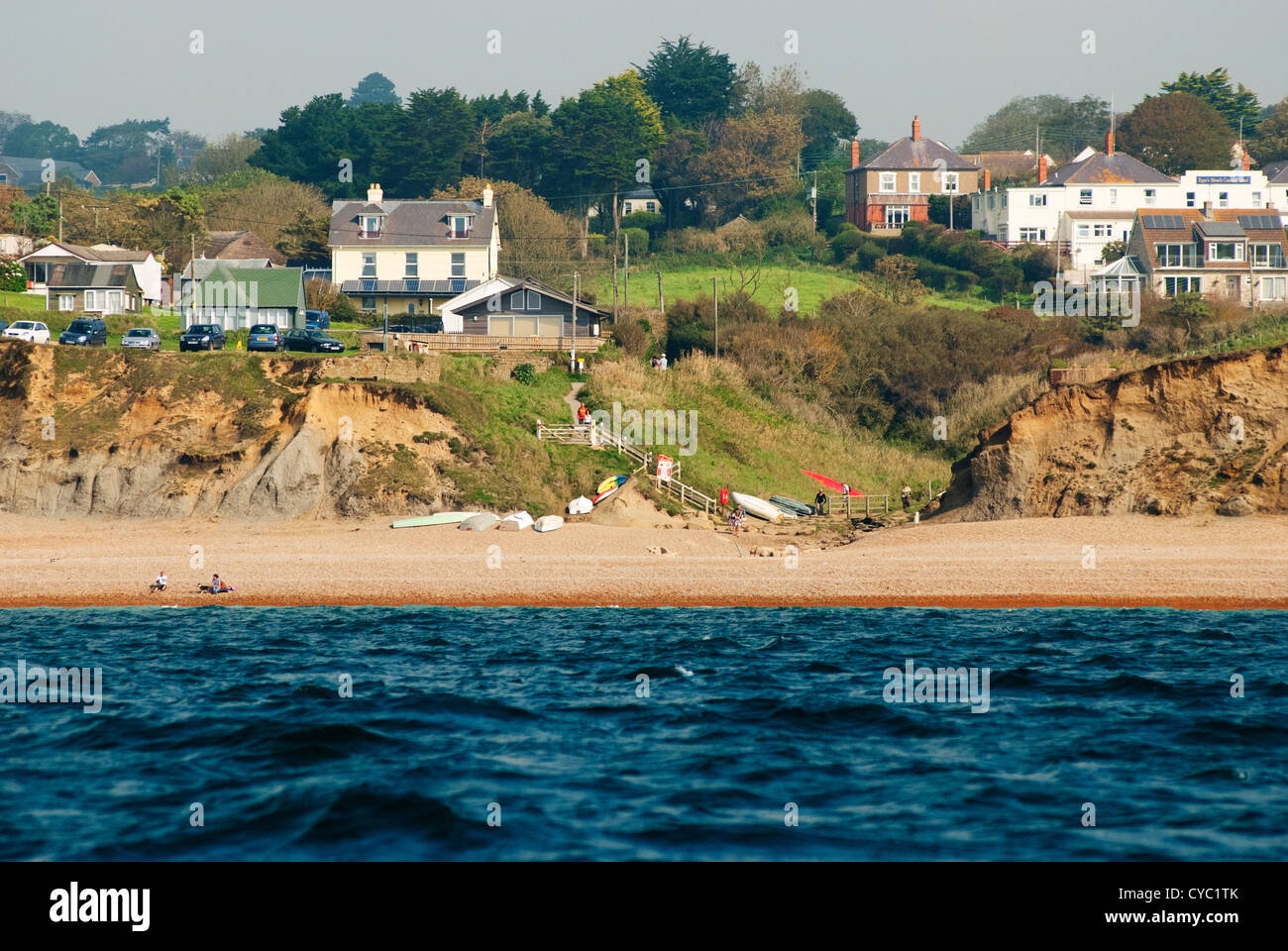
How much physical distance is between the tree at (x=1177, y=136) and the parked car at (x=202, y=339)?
96.6 meters

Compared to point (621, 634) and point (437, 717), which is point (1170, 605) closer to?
point (621, 634)

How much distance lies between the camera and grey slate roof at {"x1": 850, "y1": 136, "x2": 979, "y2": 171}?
11700 cm

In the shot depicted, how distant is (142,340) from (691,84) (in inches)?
3869

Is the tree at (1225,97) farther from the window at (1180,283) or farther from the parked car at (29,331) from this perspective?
the parked car at (29,331)

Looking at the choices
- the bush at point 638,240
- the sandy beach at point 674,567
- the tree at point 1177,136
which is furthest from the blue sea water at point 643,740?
the tree at point 1177,136

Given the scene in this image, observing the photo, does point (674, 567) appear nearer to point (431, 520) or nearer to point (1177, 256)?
point (431, 520)

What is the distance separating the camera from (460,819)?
18.1 metres

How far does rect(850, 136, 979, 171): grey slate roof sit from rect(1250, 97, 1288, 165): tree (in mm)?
37609

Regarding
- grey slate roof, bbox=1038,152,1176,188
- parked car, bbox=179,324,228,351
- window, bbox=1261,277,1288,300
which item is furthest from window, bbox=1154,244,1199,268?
parked car, bbox=179,324,228,351

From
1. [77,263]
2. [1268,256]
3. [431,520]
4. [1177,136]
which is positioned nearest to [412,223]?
[77,263]

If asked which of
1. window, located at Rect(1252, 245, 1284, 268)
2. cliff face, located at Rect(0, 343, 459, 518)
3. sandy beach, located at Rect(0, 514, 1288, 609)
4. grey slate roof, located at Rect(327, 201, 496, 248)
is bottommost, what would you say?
sandy beach, located at Rect(0, 514, 1288, 609)

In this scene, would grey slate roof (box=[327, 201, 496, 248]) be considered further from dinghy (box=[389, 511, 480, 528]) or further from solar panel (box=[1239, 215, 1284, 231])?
solar panel (box=[1239, 215, 1284, 231])

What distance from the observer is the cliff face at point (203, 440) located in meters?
46.8

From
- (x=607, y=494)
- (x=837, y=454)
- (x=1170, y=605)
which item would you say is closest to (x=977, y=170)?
(x=837, y=454)
